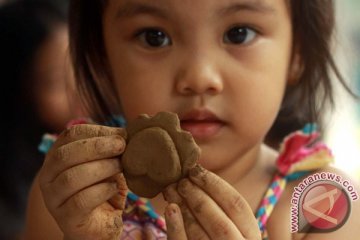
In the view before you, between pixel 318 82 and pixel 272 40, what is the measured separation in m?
0.19

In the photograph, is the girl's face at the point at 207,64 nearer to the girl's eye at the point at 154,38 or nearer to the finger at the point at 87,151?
the girl's eye at the point at 154,38

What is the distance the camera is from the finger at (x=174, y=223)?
1.71 feet

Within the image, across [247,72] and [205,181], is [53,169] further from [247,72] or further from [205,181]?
[247,72]

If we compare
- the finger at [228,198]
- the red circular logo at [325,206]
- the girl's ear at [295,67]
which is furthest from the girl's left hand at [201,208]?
the girl's ear at [295,67]

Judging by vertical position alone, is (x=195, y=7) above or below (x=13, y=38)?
above

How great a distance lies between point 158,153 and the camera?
53cm

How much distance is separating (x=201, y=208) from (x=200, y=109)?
0.17m

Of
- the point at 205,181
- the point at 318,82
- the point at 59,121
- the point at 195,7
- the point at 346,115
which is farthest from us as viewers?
the point at 59,121

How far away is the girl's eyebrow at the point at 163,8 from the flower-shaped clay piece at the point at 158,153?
0.18 metres

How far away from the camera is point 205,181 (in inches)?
20.5

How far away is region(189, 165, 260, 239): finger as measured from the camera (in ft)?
1.71

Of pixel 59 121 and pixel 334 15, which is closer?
pixel 334 15

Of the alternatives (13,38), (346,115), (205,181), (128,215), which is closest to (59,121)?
(13,38)

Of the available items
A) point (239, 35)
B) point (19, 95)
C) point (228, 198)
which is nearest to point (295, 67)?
point (239, 35)
